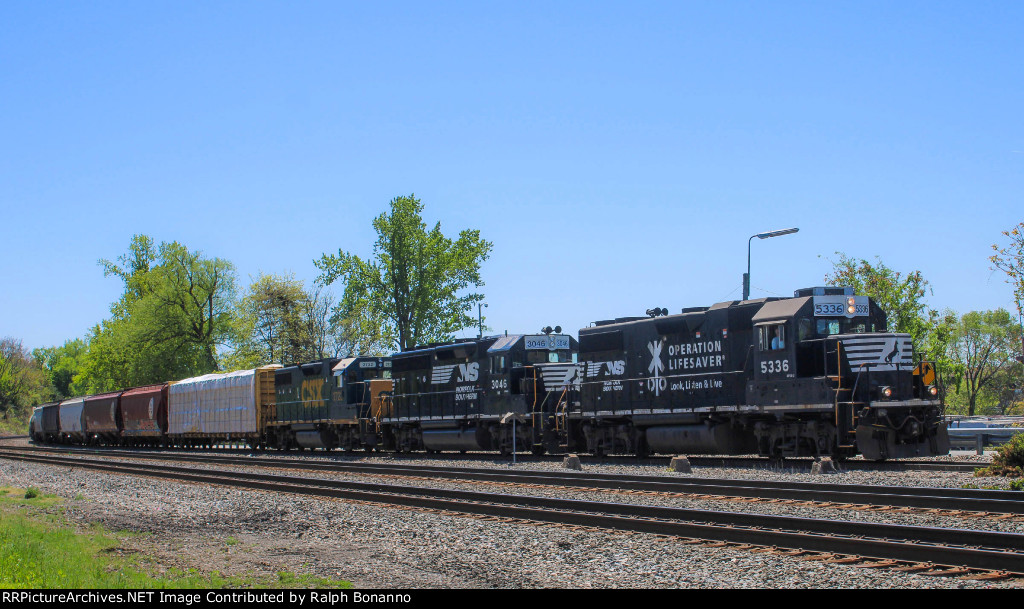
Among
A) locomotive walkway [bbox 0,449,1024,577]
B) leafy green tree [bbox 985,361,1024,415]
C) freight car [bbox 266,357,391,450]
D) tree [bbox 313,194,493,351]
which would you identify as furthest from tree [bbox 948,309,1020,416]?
locomotive walkway [bbox 0,449,1024,577]

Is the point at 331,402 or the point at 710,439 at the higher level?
the point at 331,402

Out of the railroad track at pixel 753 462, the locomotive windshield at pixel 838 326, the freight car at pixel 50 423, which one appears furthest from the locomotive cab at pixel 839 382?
the freight car at pixel 50 423

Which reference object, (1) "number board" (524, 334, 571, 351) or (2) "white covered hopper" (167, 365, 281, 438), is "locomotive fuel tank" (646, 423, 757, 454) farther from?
(2) "white covered hopper" (167, 365, 281, 438)

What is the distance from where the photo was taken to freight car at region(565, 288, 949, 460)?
1798 cm

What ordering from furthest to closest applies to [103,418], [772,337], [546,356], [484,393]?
[103,418], [484,393], [546,356], [772,337]

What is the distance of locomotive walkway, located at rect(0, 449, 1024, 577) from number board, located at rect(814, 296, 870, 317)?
8655 mm

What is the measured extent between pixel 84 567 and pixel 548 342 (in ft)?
61.0

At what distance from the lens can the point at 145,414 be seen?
47094 mm

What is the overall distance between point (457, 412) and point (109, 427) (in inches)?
1202

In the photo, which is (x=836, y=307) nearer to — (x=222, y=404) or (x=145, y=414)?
(x=222, y=404)

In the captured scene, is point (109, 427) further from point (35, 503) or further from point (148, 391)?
point (35, 503)

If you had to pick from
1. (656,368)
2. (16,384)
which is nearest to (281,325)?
(656,368)

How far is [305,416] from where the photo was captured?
35.8 meters

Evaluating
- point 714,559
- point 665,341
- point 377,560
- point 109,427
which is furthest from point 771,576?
point 109,427
